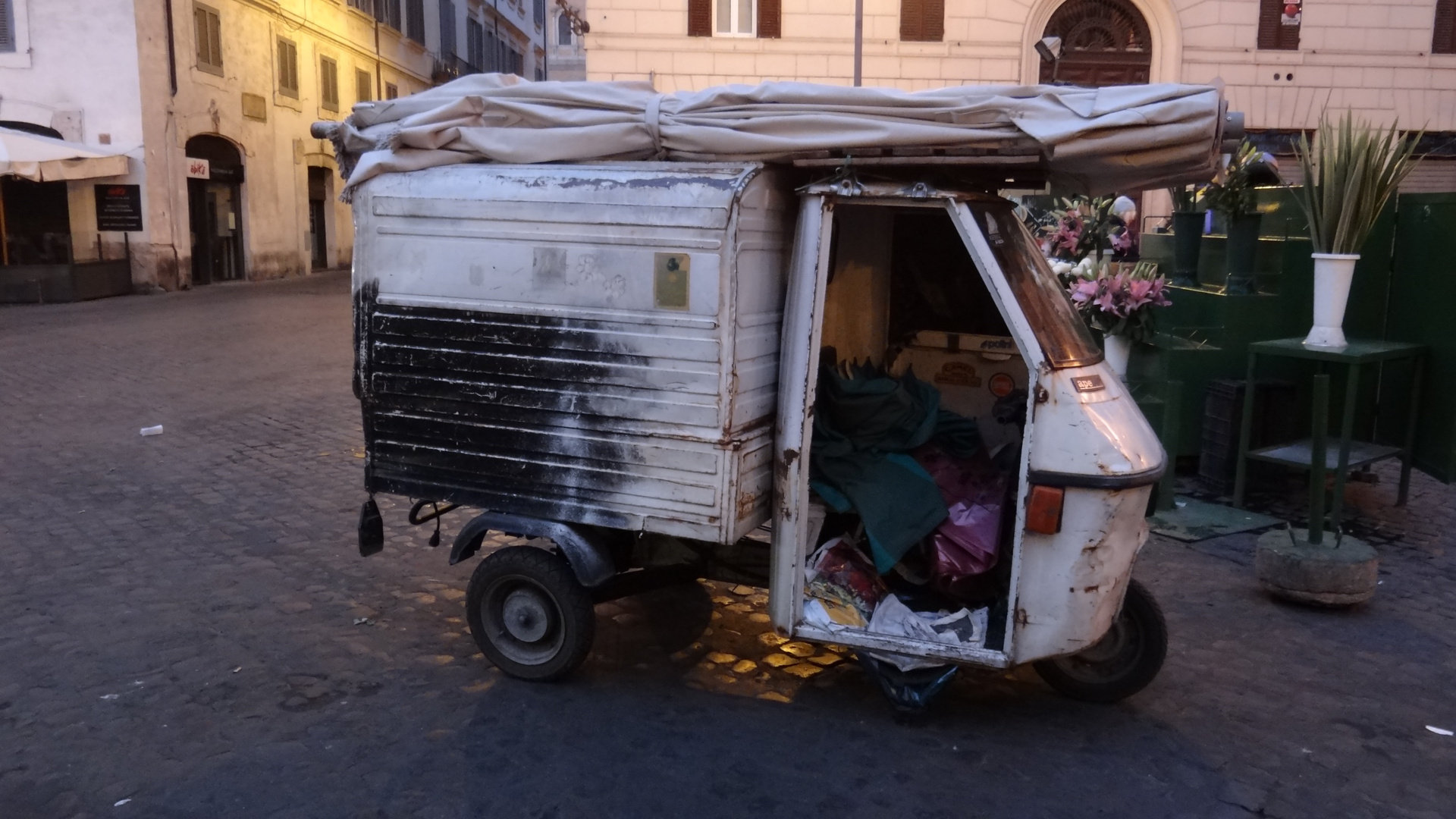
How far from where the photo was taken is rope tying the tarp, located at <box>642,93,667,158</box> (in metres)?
4.12

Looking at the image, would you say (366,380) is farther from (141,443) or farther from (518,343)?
(141,443)

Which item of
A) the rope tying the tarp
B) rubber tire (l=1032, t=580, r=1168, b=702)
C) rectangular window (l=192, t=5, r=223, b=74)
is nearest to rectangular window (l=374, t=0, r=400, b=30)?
rectangular window (l=192, t=5, r=223, b=74)

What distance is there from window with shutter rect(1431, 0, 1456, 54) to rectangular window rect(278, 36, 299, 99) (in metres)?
23.4

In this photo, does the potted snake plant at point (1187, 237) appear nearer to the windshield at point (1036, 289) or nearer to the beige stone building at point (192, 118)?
the windshield at point (1036, 289)

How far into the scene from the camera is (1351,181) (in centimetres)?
611

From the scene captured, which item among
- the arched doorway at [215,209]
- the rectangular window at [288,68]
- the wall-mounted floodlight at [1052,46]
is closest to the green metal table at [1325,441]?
the wall-mounted floodlight at [1052,46]

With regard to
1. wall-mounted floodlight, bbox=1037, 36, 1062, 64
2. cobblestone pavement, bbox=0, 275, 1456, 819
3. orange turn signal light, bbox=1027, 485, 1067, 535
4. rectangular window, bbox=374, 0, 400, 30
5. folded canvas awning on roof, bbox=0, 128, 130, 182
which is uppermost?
rectangular window, bbox=374, 0, 400, 30

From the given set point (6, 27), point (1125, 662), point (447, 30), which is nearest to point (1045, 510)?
point (1125, 662)

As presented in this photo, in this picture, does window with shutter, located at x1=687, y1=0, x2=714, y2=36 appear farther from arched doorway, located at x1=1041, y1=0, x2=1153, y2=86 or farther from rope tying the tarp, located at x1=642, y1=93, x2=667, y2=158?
rope tying the tarp, located at x1=642, y1=93, x2=667, y2=158

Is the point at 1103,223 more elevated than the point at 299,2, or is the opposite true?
the point at 299,2

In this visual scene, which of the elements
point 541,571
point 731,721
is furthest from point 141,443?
point 731,721

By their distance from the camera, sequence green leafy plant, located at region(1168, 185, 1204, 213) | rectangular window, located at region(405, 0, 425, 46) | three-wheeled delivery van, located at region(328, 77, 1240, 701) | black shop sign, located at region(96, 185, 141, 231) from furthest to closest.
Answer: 1. rectangular window, located at region(405, 0, 425, 46)
2. black shop sign, located at region(96, 185, 141, 231)
3. green leafy plant, located at region(1168, 185, 1204, 213)
4. three-wheeled delivery van, located at region(328, 77, 1240, 701)

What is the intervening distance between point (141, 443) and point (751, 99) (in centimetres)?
627

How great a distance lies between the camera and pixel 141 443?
8.30 meters
